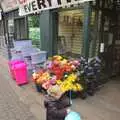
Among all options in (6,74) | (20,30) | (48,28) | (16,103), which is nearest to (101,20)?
(48,28)

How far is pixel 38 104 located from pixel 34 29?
16.1ft

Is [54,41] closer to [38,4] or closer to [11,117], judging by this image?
[38,4]

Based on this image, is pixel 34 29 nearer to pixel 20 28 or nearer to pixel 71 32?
pixel 20 28

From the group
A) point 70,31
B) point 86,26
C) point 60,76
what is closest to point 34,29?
point 70,31

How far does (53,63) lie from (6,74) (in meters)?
2.84

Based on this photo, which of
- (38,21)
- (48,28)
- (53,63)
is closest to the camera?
(53,63)

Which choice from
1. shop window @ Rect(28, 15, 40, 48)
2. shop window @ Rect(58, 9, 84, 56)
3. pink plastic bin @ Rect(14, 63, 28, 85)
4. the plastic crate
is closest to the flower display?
pink plastic bin @ Rect(14, 63, 28, 85)

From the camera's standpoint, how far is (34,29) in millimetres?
9641

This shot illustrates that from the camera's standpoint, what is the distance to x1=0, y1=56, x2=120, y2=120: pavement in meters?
4.77

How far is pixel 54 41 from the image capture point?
8.43 m

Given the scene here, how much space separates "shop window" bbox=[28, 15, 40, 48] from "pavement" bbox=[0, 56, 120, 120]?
2995mm

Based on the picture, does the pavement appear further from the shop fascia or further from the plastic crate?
the shop fascia

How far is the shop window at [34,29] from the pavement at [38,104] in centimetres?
300

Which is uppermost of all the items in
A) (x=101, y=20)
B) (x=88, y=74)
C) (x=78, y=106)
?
(x=101, y=20)
